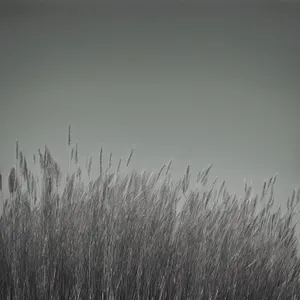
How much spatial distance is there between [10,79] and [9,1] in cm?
53

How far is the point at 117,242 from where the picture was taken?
2.47 meters

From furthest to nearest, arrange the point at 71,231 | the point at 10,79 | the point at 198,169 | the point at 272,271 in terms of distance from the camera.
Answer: the point at 10,79
the point at 198,169
the point at 272,271
the point at 71,231

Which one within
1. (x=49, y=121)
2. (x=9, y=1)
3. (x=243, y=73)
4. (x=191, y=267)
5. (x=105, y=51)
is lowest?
(x=191, y=267)

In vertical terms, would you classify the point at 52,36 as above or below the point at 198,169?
above

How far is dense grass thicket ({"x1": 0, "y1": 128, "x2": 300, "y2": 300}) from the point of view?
246 centimetres

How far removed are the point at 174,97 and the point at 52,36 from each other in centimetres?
94

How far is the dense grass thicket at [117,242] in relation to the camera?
2461 millimetres

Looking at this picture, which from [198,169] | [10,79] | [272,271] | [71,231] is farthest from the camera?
[10,79]

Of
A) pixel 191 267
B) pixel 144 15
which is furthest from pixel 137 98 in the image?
pixel 191 267

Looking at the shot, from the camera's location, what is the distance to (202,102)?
3.47m

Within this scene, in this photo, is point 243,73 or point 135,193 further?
point 243,73

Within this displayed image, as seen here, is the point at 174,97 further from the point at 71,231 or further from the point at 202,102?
the point at 71,231

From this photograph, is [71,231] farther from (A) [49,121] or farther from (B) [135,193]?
(A) [49,121]

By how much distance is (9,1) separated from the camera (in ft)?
11.6
